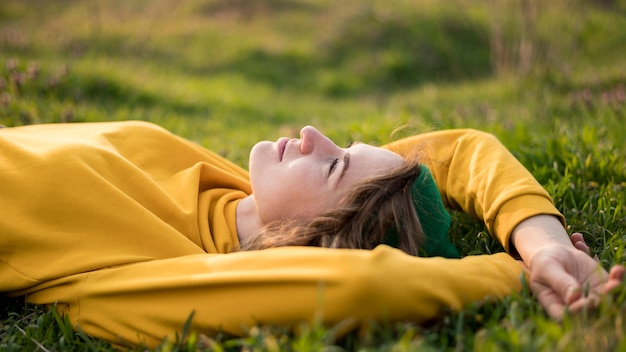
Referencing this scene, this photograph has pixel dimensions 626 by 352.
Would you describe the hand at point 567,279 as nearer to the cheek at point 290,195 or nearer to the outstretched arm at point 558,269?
the outstretched arm at point 558,269

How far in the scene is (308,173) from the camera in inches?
94.3

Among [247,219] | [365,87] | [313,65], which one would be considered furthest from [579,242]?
[313,65]

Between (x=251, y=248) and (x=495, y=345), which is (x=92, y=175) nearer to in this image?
(x=251, y=248)

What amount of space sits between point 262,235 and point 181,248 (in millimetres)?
318

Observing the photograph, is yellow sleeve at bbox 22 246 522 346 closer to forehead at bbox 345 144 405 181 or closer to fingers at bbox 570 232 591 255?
fingers at bbox 570 232 591 255

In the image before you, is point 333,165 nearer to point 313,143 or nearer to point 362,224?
point 313,143

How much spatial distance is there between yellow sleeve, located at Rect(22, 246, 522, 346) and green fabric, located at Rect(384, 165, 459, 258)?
37 centimetres

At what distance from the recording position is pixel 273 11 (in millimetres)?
11180

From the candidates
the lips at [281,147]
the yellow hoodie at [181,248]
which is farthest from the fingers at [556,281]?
the lips at [281,147]

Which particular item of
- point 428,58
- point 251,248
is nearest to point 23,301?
point 251,248

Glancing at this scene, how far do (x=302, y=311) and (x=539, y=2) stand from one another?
564cm

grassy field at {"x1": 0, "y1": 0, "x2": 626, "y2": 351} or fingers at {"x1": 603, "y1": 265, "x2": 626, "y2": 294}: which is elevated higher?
fingers at {"x1": 603, "y1": 265, "x2": 626, "y2": 294}

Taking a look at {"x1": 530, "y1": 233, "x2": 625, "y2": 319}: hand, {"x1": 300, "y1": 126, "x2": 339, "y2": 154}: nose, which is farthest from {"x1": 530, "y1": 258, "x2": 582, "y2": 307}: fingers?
{"x1": 300, "y1": 126, "x2": 339, "y2": 154}: nose

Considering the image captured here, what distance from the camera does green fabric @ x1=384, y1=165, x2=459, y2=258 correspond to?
2.47m
